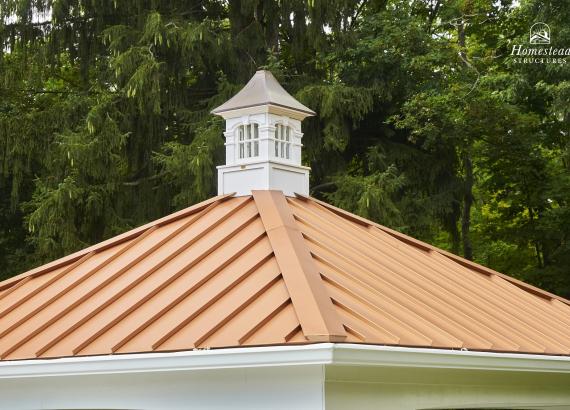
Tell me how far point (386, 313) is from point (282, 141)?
3191 mm

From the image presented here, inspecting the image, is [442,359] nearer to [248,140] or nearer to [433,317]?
[433,317]

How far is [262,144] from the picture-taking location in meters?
10.3

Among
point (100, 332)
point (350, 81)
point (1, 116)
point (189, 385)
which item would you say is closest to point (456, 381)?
point (189, 385)

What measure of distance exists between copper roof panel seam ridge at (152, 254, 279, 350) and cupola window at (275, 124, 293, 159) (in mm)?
2113

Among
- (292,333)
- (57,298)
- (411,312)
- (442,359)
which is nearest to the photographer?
(292,333)

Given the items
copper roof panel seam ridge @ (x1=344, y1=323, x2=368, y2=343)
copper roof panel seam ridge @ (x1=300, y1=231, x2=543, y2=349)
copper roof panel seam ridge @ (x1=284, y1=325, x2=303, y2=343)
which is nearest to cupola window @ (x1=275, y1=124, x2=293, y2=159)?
copper roof panel seam ridge @ (x1=300, y1=231, x2=543, y2=349)

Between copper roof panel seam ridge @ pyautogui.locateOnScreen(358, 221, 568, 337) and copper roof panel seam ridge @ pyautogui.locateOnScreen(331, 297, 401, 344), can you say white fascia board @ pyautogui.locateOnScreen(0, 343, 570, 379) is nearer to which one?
copper roof panel seam ridge @ pyautogui.locateOnScreen(331, 297, 401, 344)

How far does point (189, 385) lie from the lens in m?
7.60

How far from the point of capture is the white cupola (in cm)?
1030

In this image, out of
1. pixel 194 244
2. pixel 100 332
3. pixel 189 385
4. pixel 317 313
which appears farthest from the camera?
pixel 194 244

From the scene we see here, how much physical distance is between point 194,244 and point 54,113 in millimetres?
11729

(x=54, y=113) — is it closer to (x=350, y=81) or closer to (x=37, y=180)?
(x=37, y=180)

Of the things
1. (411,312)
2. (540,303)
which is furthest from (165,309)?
(540,303)

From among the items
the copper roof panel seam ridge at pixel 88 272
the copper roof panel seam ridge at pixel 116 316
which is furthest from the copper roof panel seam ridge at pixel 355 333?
the copper roof panel seam ridge at pixel 88 272
